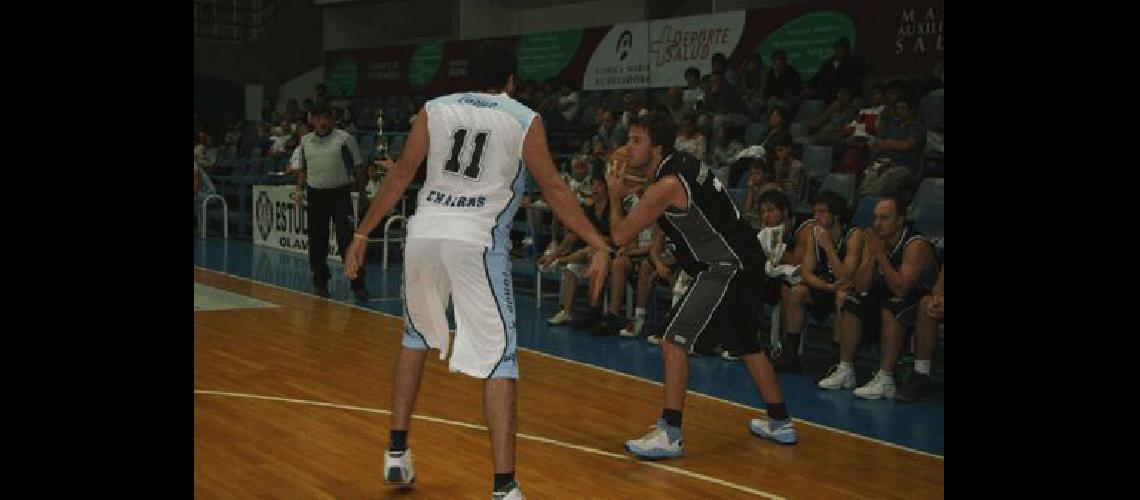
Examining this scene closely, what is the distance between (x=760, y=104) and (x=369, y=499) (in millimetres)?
8307

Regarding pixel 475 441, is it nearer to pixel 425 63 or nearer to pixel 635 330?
pixel 635 330

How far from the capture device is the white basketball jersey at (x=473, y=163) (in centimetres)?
466

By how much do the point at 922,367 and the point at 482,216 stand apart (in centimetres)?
378

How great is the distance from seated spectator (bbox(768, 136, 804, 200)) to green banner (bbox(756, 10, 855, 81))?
295 centimetres

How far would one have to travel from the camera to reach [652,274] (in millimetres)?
9562

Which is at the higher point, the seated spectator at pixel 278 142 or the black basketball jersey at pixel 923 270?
the seated spectator at pixel 278 142

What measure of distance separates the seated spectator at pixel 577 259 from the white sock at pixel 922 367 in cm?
282

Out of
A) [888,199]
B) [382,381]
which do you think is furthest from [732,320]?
[382,381]

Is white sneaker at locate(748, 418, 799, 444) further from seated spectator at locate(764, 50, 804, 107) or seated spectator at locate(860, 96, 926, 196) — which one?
seated spectator at locate(764, 50, 804, 107)

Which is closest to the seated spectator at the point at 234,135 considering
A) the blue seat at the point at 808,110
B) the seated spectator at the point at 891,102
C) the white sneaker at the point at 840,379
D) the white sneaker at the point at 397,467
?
the blue seat at the point at 808,110

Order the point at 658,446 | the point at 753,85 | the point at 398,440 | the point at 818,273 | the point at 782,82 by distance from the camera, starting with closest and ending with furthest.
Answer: the point at 398,440 < the point at 658,446 < the point at 818,273 < the point at 782,82 < the point at 753,85

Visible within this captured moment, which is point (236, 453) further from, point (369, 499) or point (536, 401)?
point (536, 401)

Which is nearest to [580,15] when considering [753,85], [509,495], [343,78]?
[343,78]

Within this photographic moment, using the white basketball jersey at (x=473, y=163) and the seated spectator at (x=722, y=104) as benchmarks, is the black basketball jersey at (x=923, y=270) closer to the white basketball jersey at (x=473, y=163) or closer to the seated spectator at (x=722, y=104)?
the white basketball jersey at (x=473, y=163)
